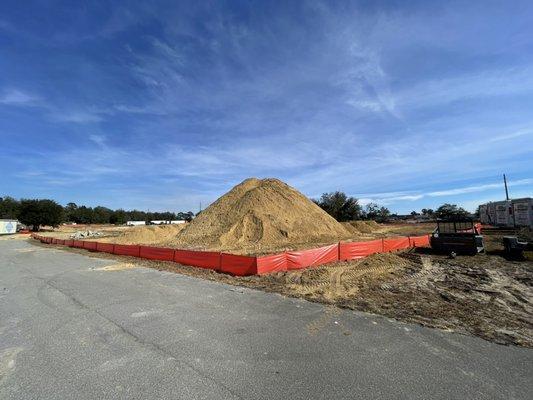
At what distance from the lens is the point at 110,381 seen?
4691mm

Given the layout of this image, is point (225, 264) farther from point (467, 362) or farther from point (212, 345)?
point (467, 362)

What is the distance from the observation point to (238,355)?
18.3ft

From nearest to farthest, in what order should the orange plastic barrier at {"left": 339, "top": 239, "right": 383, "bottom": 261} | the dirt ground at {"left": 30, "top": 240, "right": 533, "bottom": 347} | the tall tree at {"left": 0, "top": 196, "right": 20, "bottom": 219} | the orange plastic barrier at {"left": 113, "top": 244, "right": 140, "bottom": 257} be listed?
the dirt ground at {"left": 30, "top": 240, "right": 533, "bottom": 347}, the orange plastic barrier at {"left": 339, "top": 239, "right": 383, "bottom": 261}, the orange plastic barrier at {"left": 113, "top": 244, "right": 140, "bottom": 257}, the tall tree at {"left": 0, "top": 196, "right": 20, "bottom": 219}

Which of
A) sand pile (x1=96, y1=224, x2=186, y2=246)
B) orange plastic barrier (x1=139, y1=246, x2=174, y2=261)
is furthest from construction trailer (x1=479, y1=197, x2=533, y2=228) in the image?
sand pile (x1=96, y1=224, x2=186, y2=246)

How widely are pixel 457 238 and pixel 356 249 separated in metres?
5.75

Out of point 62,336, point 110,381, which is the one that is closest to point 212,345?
point 110,381

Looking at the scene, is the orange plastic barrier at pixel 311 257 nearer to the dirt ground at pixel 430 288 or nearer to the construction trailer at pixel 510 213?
the dirt ground at pixel 430 288

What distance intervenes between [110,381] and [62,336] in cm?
271

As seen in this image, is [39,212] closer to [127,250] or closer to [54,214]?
[54,214]

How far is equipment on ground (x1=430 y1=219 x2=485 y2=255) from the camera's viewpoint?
18688 millimetres

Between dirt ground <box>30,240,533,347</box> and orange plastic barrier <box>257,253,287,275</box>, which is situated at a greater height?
orange plastic barrier <box>257,253,287,275</box>

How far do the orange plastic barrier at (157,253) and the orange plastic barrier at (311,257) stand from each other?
24.5ft

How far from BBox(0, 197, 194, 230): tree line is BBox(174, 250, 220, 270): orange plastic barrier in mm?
78639

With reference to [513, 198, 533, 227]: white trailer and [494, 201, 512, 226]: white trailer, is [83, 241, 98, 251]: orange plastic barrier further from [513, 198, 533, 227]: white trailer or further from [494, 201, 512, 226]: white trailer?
[494, 201, 512, 226]: white trailer
